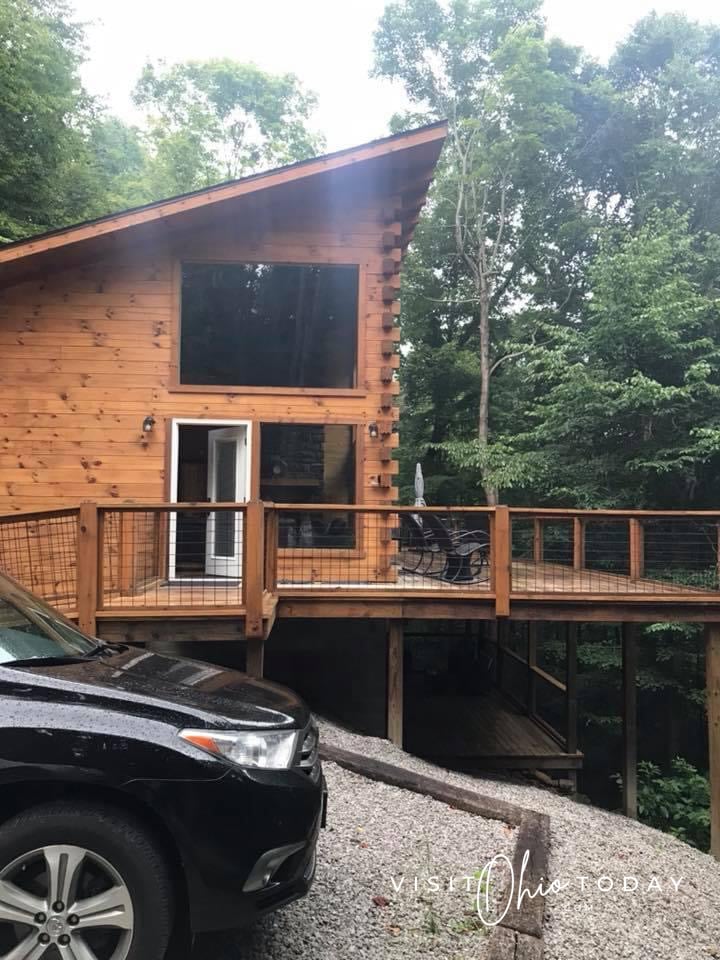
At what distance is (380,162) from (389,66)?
700 inches

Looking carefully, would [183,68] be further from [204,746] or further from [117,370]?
[204,746]

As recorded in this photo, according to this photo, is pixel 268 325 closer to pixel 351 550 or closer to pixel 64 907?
pixel 351 550

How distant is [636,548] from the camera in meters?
8.17

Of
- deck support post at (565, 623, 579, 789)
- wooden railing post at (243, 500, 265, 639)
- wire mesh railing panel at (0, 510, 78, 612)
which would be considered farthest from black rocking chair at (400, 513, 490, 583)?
wire mesh railing panel at (0, 510, 78, 612)

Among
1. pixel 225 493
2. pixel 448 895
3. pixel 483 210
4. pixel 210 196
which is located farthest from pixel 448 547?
pixel 483 210

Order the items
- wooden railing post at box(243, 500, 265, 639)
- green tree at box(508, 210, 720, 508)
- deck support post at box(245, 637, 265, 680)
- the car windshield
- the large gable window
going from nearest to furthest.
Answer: the car windshield, wooden railing post at box(243, 500, 265, 639), deck support post at box(245, 637, 265, 680), the large gable window, green tree at box(508, 210, 720, 508)

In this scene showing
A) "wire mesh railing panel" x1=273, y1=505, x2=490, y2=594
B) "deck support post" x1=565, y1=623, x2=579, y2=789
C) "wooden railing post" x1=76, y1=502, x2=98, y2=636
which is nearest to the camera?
"wooden railing post" x1=76, y1=502, x2=98, y2=636

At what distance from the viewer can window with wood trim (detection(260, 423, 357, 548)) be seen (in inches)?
331

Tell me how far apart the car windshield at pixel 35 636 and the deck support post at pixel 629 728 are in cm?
812

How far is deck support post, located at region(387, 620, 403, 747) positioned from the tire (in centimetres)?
513

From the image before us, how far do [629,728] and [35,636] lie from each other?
8503 millimetres

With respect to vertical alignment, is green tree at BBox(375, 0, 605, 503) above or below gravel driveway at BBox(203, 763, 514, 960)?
above

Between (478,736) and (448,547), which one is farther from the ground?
(448,547)

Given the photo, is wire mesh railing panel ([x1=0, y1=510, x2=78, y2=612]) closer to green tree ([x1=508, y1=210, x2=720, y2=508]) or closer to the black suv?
the black suv
